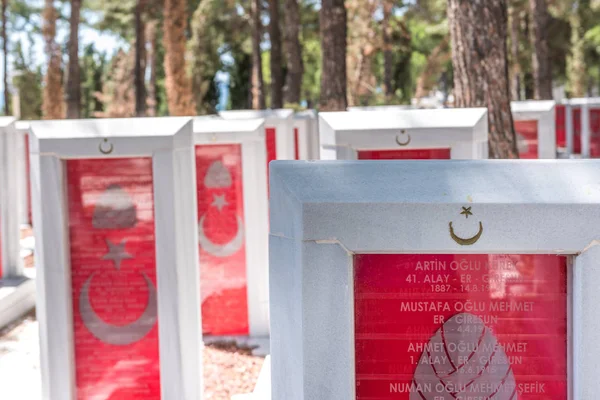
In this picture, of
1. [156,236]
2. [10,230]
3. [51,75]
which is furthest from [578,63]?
[156,236]

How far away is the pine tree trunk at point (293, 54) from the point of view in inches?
792

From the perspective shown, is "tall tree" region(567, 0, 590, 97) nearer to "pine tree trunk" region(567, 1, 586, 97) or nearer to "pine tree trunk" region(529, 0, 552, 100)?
"pine tree trunk" region(567, 1, 586, 97)

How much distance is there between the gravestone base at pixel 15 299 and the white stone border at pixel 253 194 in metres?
2.45

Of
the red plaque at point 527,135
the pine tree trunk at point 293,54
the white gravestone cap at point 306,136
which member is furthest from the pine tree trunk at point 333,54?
the pine tree trunk at point 293,54

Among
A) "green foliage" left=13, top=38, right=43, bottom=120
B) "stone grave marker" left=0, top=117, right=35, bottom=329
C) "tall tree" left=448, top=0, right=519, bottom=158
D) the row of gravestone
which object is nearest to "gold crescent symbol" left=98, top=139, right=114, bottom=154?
the row of gravestone

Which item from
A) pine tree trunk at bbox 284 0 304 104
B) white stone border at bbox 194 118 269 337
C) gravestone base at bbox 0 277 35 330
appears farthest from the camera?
pine tree trunk at bbox 284 0 304 104

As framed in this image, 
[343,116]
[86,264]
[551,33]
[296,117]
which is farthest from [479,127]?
[551,33]

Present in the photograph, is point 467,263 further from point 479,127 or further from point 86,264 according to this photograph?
point 479,127

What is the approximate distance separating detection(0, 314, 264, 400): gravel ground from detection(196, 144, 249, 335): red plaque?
398 millimetres

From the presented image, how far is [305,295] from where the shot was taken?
7.33ft

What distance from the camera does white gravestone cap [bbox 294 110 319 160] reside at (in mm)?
11133

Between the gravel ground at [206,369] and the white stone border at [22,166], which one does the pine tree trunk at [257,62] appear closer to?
the white stone border at [22,166]

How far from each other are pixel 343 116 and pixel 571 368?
3.14 m

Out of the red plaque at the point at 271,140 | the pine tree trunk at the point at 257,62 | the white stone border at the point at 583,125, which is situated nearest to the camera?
the red plaque at the point at 271,140
